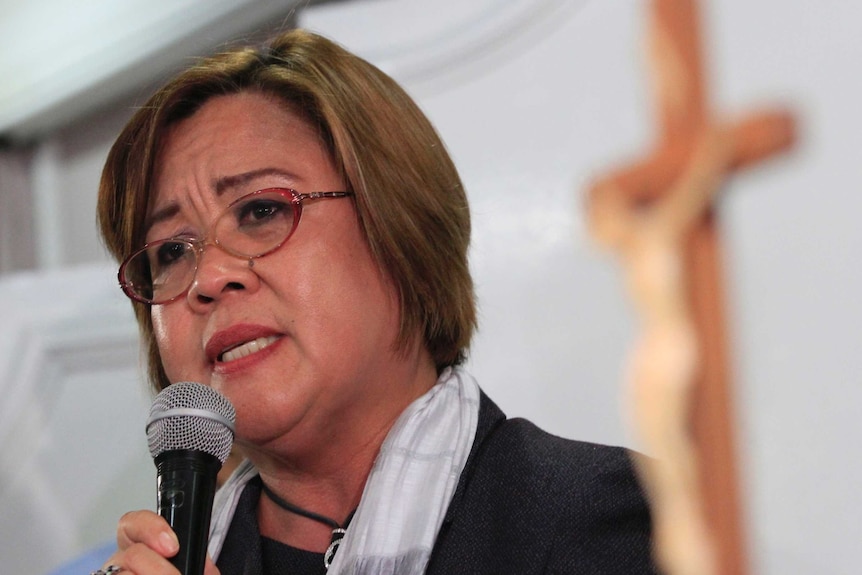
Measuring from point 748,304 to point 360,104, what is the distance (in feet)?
1.92

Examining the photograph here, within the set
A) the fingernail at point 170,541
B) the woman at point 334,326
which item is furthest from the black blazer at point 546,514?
the fingernail at point 170,541

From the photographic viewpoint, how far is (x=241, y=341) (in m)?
1.32

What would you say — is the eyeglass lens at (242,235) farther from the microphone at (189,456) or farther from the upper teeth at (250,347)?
the microphone at (189,456)

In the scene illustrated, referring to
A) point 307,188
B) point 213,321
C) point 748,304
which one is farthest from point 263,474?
point 748,304

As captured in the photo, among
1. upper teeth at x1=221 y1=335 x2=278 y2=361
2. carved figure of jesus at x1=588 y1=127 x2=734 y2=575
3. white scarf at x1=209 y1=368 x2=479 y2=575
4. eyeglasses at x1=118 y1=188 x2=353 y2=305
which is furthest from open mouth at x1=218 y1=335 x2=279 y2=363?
carved figure of jesus at x1=588 y1=127 x2=734 y2=575

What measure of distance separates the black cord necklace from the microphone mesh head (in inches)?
13.1

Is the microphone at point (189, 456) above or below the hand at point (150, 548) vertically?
above

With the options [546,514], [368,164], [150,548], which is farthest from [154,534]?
[368,164]

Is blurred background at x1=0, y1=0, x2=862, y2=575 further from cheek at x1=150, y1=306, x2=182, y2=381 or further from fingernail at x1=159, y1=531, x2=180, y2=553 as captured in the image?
fingernail at x1=159, y1=531, x2=180, y2=553

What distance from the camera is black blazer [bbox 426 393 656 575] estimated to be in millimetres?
1241

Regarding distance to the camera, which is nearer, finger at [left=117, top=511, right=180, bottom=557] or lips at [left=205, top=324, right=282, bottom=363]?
finger at [left=117, top=511, right=180, bottom=557]

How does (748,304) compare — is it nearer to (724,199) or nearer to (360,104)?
(724,199)

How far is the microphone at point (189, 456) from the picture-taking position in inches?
38.6

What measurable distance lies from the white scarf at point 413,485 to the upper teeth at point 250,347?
0.67ft
